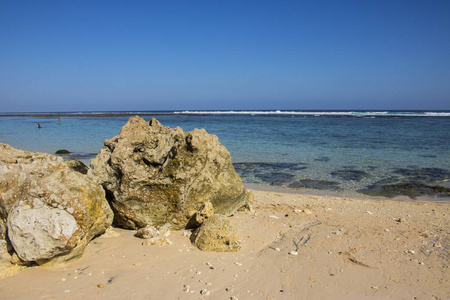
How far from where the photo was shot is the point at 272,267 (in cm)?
383

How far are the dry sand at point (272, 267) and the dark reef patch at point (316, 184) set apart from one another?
11.4 feet

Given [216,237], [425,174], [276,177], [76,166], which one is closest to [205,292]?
[216,237]

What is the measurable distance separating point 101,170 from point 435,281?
15.6ft

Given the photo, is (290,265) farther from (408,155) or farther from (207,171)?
(408,155)

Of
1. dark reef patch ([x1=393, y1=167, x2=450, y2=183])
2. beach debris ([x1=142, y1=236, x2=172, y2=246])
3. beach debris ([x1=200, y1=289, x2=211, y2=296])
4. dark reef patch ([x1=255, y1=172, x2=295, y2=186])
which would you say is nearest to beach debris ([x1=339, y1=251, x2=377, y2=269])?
beach debris ([x1=200, y1=289, x2=211, y2=296])

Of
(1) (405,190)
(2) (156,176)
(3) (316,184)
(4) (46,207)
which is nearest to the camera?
(4) (46,207)

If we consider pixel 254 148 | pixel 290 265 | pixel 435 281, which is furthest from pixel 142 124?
pixel 254 148

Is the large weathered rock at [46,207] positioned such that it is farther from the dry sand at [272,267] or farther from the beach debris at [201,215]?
the beach debris at [201,215]

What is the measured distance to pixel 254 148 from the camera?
A: 17.2 m

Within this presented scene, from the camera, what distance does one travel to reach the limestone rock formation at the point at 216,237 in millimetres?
4262

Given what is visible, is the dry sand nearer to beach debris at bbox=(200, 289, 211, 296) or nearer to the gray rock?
beach debris at bbox=(200, 289, 211, 296)

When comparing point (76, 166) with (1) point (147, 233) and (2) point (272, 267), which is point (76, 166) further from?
(2) point (272, 267)

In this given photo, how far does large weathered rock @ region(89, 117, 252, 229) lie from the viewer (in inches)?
184

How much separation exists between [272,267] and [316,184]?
5.97 m
